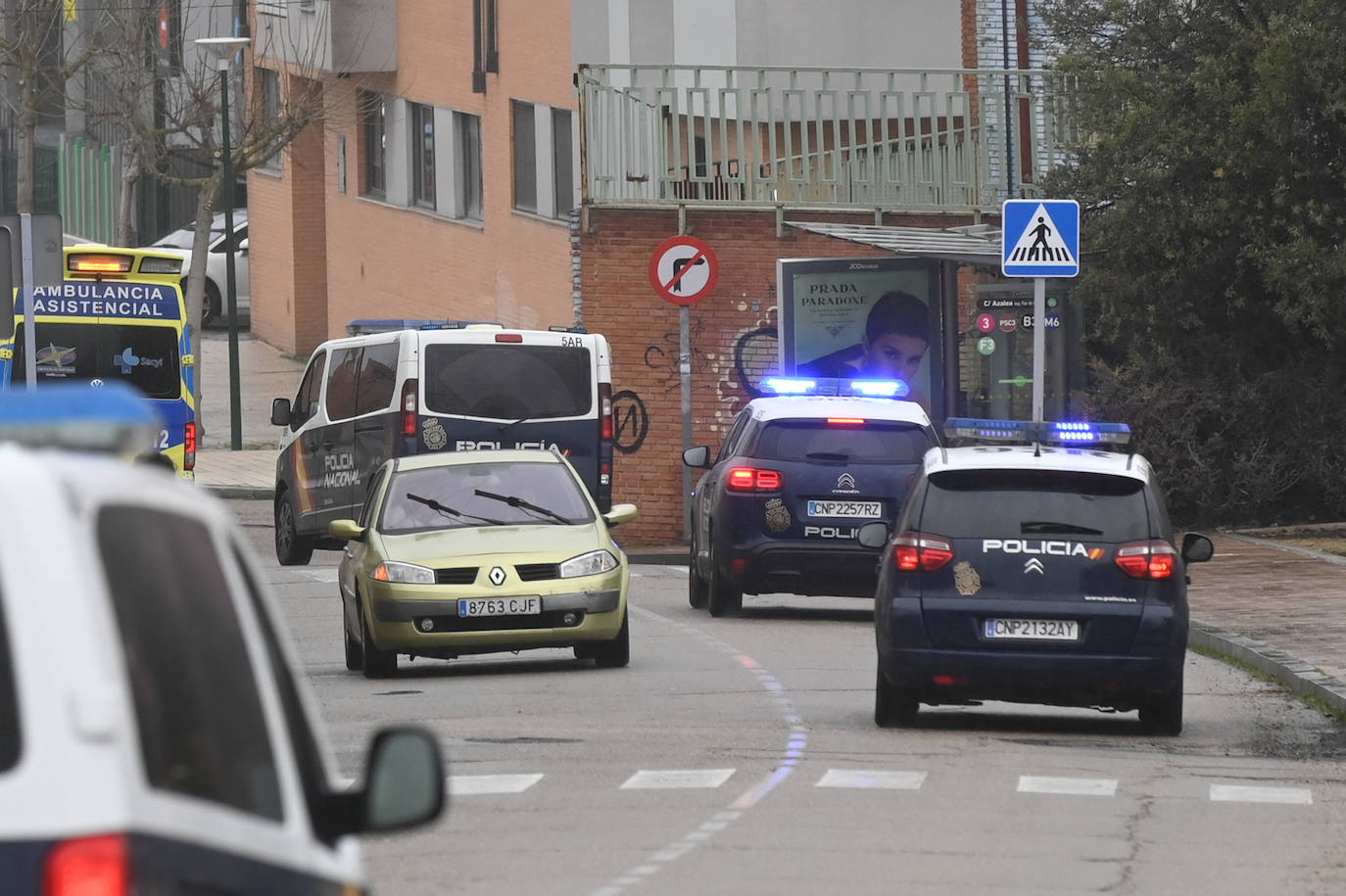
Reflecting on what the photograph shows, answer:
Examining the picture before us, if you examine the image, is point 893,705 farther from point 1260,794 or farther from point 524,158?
point 524,158

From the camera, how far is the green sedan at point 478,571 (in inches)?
622

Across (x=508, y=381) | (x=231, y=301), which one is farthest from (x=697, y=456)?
(x=231, y=301)

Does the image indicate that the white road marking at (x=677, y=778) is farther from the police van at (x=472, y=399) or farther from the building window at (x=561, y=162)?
the building window at (x=561, y=162)

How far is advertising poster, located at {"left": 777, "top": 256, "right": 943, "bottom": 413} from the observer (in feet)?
90.4

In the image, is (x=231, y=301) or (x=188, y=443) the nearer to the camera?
(x=188, y=443)

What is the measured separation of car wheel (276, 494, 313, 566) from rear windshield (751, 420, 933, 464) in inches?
252

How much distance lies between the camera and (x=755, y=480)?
1961 cm

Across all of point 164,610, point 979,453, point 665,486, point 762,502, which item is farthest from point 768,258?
point 164,610

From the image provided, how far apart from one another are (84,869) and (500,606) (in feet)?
42.3

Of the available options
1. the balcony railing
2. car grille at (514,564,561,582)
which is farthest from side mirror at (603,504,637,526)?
the balcony railing

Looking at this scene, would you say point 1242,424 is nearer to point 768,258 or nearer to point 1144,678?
point 768,258

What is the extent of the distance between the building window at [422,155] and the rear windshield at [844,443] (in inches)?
928

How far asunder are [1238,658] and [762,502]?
152 inches

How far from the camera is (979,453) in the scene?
43.3ft
